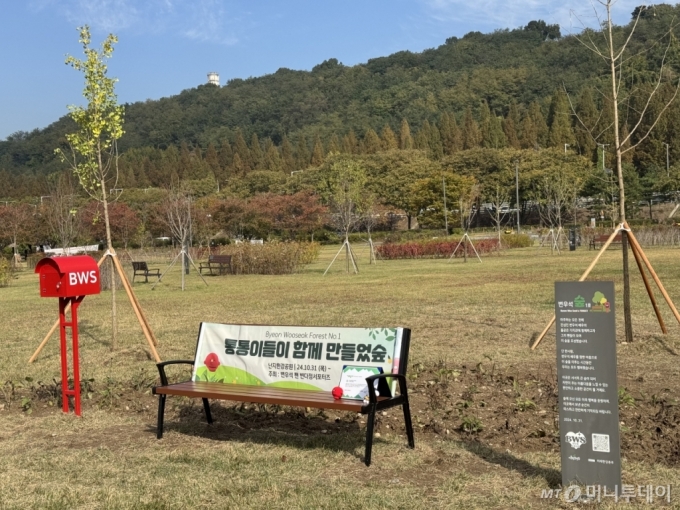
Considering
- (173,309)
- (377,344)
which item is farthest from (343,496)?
(173,309)

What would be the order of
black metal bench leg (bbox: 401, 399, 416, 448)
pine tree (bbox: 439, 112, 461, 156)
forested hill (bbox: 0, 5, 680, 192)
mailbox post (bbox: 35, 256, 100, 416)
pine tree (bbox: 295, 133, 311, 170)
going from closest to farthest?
black metal bench leg (bbox: 401, 399, 416, 448)
mailbox post (bbox: 35, 256, 100, 416)
pine tree (bbox: 439, 112, 461, 156)
pine tree (bbox: 295, 133, 311, 170)
forested hill (bbox: 0, 5, 680, 192)

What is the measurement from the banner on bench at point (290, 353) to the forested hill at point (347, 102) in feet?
348

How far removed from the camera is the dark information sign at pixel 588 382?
162 inches

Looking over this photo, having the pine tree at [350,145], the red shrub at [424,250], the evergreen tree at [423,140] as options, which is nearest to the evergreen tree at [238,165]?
the pine tree at [350,145]

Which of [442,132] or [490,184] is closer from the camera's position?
[490,184]

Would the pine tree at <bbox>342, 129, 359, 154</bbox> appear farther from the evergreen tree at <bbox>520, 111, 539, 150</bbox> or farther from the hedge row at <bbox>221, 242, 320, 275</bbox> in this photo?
the hedge row at <bbox>221, 242, 320, 275</bbox>

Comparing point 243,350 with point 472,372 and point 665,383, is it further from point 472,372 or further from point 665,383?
point 665,383

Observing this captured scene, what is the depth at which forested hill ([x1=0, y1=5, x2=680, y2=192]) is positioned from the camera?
131 m

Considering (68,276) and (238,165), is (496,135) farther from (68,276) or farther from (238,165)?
(68,276)

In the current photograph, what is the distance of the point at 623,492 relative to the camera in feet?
14.6

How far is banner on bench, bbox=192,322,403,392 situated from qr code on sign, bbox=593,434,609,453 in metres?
1.62

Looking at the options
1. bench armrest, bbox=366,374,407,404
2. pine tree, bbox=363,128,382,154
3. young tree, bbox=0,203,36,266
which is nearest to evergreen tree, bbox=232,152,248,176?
pine tree, bbox=363,128,382,154

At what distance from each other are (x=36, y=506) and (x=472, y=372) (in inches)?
174

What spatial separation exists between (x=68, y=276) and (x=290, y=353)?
2248mm
